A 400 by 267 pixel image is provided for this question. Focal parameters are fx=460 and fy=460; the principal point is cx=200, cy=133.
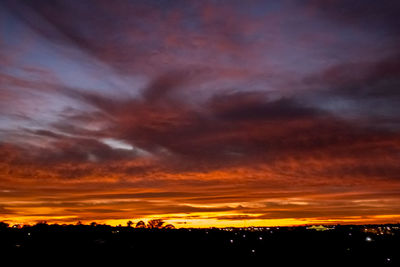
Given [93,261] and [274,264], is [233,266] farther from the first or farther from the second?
[93,261]

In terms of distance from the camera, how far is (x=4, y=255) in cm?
11544

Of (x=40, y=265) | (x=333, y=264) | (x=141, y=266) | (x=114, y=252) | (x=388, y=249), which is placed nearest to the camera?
(x=40, y=265)

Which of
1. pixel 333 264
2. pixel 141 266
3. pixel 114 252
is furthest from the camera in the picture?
pixel 114 252

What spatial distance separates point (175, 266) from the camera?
104750mm

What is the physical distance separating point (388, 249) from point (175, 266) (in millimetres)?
87679

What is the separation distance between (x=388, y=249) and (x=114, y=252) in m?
92.0

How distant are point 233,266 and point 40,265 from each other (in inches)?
1667

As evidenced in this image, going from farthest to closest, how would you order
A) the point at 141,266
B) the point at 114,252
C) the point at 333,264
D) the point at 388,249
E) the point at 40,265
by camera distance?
1. the point at 388,249
2. the point at 114,252
3. the point at 333,264
4. the point at 141,266
5. the point at 40,265

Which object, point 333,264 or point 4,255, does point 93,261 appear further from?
point 333,264

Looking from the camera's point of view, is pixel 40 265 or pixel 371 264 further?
pixel 371 264

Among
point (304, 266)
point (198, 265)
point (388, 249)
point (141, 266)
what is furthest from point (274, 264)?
point (388, 249)

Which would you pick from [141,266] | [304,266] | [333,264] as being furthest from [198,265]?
[333,264]

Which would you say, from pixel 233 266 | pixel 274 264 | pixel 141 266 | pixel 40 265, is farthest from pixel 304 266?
pixel 40 265

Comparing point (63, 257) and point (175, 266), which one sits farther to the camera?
point (63, 257)
